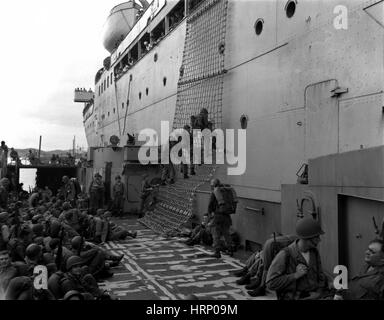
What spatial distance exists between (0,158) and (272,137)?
1301 cm

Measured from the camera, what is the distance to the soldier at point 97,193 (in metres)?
12.6

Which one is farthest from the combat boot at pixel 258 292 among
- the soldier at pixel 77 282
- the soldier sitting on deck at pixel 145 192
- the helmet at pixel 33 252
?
the soldier sitting on deck at pixel 145 192

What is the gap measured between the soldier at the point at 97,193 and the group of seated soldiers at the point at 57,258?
12.6 ft

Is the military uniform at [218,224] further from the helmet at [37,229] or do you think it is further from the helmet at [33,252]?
the helmet at [33,252]

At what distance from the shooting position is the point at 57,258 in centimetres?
464

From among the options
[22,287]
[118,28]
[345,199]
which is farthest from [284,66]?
[118,28]

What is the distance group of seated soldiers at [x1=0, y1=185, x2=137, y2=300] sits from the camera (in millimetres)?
3293

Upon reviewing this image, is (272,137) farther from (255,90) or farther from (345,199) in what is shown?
(345,199)

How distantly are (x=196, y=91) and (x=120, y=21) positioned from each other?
17.4m

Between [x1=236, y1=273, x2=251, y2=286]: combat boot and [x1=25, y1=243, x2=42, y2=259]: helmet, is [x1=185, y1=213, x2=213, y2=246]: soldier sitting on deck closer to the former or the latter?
[x1=236, y1=273, x2=251, y2=286]: combat boot

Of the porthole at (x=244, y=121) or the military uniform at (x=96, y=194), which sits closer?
the porthole at (x=244, y=121)

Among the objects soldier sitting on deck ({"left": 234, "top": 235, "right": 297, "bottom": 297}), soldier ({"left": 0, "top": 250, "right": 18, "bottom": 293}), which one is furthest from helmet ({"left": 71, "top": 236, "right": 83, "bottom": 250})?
soldier sitting on deck ({"left": 234, "top": 235, "right": 297, "bottom": 297})

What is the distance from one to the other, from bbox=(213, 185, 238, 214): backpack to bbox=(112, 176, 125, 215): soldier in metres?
6.43

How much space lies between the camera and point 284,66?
6.96m
